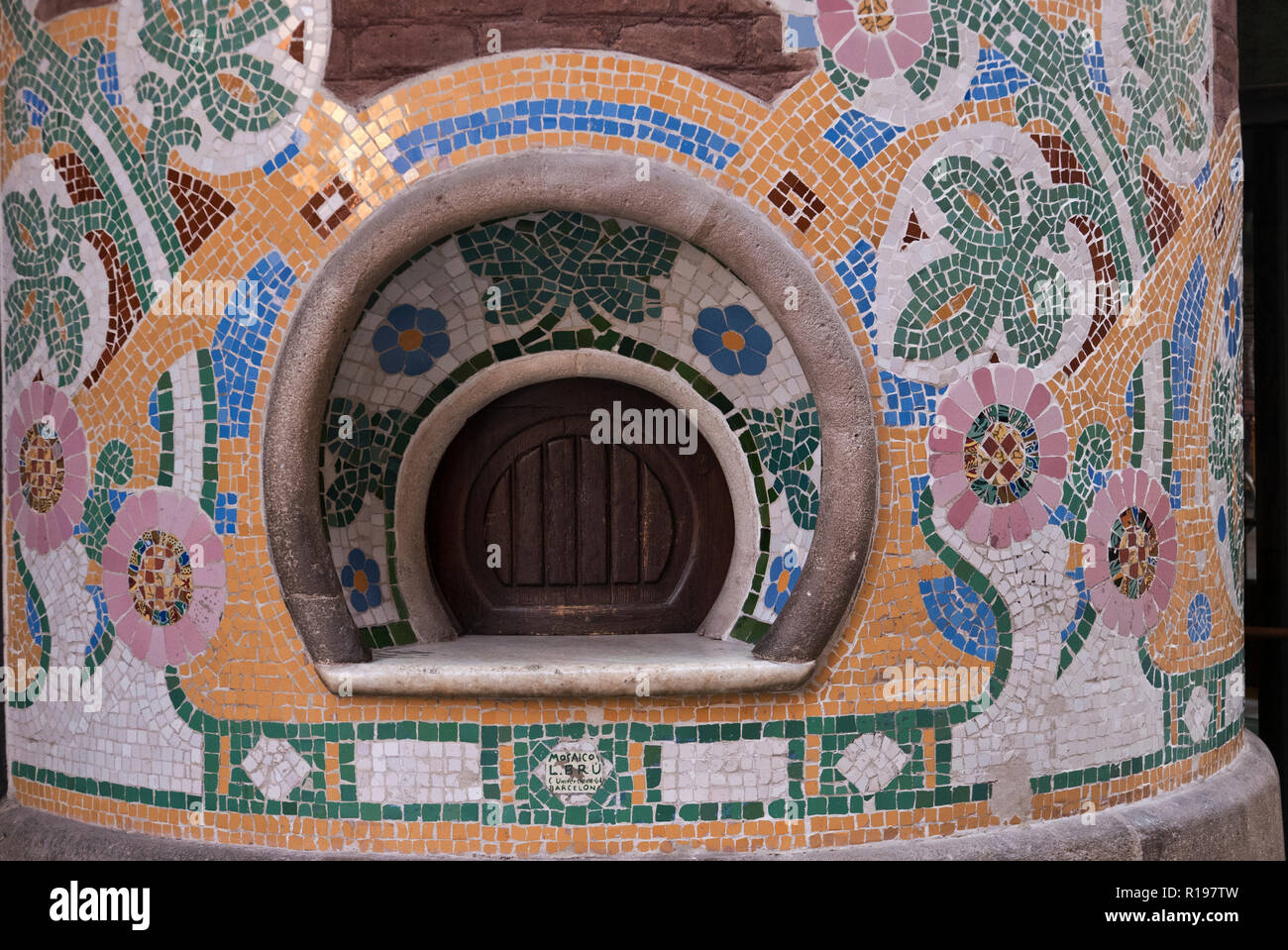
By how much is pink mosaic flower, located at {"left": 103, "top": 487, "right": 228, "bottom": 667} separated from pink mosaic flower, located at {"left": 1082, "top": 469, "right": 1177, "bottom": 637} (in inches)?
115

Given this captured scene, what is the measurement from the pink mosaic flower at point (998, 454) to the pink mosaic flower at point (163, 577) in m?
2.39

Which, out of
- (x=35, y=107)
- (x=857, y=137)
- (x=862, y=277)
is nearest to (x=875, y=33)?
(x=857, y=137)

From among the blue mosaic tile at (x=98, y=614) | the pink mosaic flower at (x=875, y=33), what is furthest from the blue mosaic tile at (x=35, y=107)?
the pink mosaic flower at (x=875, y=33)

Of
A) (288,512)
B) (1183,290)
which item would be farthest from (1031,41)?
(288,512)

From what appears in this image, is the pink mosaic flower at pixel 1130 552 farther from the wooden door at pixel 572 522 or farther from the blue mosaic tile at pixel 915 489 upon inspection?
the wooden door at pixel 572 522

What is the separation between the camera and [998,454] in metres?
4.29

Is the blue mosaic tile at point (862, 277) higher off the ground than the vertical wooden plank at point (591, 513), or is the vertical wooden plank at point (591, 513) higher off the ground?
the blue mosaic tile at point (862, 277)

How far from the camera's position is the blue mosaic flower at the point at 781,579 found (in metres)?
4.43

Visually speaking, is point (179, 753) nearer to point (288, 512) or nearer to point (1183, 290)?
point (288, 512)

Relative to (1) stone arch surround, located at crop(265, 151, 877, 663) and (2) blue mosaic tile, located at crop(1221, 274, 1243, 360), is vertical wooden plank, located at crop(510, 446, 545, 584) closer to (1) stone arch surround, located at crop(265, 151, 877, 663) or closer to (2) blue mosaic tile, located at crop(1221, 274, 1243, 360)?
(1) stone arch surround, located at crop(265, 151, 877, 663)

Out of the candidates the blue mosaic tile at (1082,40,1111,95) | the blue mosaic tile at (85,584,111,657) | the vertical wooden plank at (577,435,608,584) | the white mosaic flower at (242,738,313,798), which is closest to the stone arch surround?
the white mosaic flower at (242,738,313,798)

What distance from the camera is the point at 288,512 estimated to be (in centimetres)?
414

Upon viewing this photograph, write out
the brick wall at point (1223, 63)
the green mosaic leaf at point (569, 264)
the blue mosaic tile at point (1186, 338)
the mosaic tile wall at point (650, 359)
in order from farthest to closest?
the brick wall at point (1223, 63)
the blue mosaic tile at point (1186, 338)
the green mosaic leaf at point (569, 264)
the mosaic tile wall at point (650, 359)

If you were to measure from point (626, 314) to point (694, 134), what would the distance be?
2.15ft
